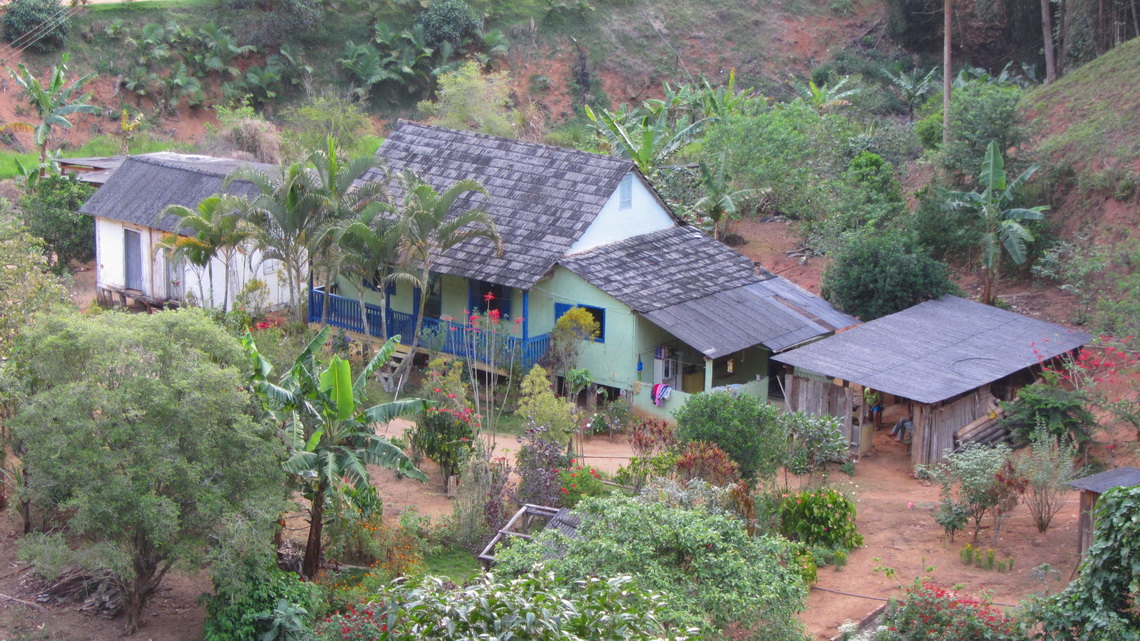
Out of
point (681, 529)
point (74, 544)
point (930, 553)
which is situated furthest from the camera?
point (930, 553)

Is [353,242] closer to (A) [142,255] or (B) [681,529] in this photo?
(A) [142,255]

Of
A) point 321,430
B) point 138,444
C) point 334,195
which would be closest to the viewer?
point 138,444

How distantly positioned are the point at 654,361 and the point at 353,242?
598cm

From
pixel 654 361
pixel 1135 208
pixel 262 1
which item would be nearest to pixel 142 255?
pixel 654 361

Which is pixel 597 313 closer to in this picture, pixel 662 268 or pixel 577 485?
pixel 662 268

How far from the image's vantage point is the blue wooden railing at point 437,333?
Answer: 72.0 ft

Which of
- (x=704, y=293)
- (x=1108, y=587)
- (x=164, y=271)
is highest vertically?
(x=164, y=271)

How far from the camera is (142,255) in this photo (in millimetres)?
26312

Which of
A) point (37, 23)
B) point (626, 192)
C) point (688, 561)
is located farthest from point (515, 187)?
point (37, 23)

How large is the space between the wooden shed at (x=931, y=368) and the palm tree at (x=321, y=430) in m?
7.80

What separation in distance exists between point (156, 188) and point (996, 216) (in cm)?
1819

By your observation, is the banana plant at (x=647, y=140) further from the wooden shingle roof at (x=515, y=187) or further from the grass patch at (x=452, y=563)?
the grass patch at (x=452, y=563)

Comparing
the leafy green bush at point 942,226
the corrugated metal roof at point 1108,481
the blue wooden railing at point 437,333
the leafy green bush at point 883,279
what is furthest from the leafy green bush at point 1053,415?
the blue wooden railing at point 437,333

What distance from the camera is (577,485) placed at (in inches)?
648
